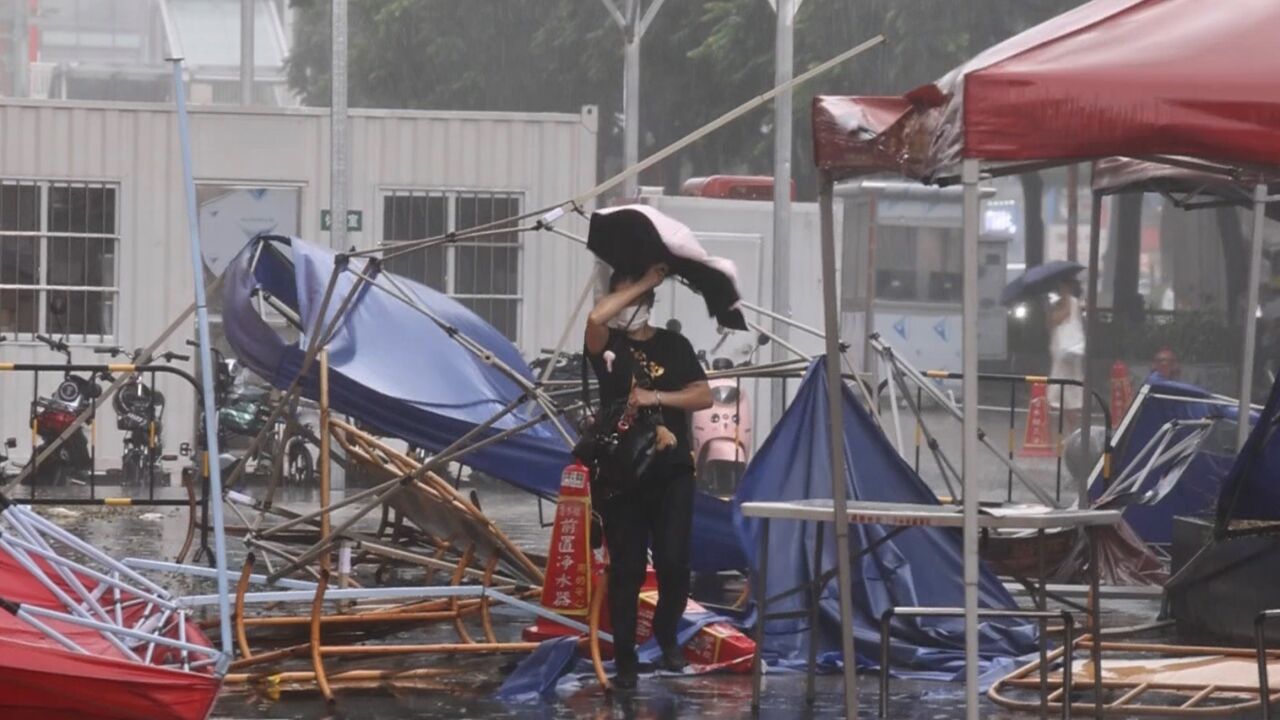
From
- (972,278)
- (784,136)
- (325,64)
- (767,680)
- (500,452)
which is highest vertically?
(325,64)

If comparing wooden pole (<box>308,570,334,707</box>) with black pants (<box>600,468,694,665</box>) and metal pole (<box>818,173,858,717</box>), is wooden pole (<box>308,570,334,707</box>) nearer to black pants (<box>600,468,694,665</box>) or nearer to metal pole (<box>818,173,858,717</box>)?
black pants (<box>600,468,694,665</box>)

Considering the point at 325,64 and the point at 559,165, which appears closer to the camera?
the point at 559,165

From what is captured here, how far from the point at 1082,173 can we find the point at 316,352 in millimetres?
24337

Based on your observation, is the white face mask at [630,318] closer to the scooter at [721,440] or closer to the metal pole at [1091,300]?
the metal pole at [1091,300]

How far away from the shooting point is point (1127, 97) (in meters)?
5.89

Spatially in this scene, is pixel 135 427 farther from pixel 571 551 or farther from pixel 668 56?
pixel 668 56

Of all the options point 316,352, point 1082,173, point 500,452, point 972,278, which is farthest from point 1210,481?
point 1082,173

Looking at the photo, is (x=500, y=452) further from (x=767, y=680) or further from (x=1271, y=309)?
(x=1271, y=309)

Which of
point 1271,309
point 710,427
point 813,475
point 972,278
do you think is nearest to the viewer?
Answer: point 972,278

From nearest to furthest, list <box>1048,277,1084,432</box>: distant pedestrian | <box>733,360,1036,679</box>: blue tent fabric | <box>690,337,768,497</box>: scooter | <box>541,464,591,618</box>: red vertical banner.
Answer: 1. <box>541,464,591,618</box>: red vertical banner
2. <box>733,360,1036,679</box>: blue tent fabric
3. <box>690,337,768,497</box>: scooter
4. <box>1048,277,1084,432</box>: distant pedestrian

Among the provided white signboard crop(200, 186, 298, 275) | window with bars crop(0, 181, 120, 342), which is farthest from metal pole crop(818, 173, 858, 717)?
window with bars crop(0, 181, 120, 342)

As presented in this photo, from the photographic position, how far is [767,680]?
8.79 m

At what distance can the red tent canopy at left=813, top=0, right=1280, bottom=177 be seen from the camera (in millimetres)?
5875

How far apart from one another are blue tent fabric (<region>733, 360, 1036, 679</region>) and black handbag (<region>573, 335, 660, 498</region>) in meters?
0.89
